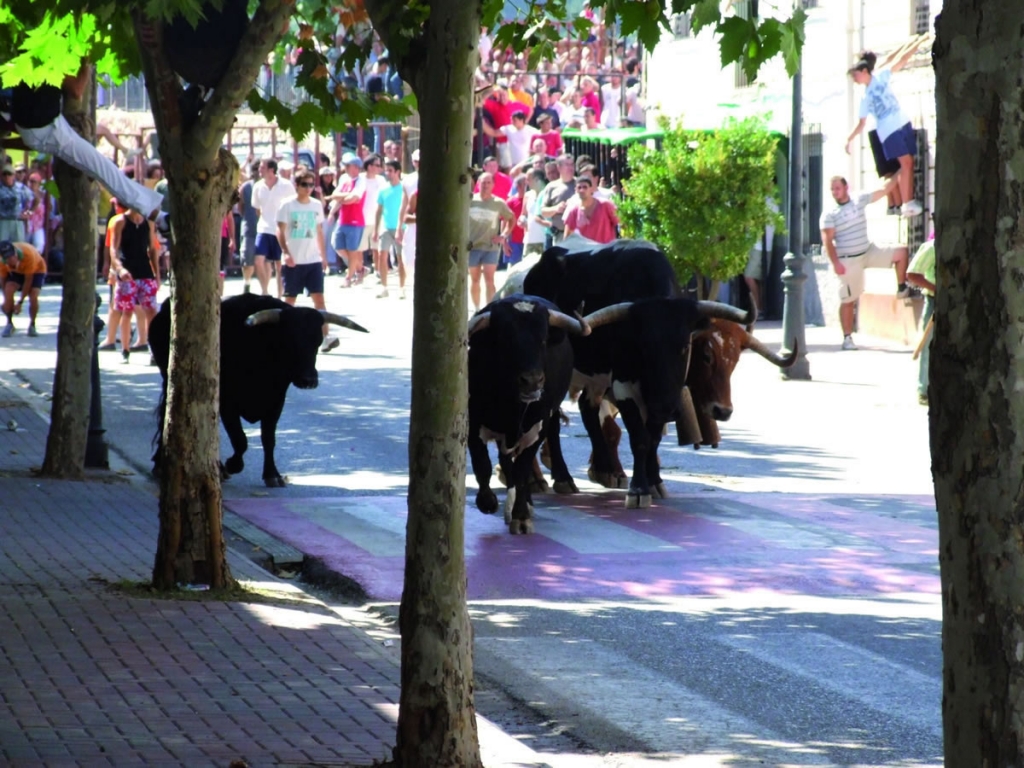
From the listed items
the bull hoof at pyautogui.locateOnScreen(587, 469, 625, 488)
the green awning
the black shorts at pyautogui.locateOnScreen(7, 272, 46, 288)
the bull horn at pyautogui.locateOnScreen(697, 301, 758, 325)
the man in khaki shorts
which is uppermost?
the green awning

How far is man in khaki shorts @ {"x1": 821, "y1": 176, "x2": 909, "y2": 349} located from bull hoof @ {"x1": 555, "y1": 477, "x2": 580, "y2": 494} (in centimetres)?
1093

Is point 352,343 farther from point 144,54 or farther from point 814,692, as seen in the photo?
point 814,692

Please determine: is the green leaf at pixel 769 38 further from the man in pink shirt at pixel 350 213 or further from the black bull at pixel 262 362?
the man in pink shirt at pixel 350 213

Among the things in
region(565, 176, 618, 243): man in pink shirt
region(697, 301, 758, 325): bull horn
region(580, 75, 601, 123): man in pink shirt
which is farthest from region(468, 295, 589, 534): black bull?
region(580, 75, 601, 123): man in pink shirt

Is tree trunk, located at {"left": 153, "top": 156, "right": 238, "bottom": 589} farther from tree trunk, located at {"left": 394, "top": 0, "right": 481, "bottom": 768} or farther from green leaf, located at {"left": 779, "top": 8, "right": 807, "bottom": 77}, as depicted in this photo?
tree trunk, located at {"left": 394, "top": 0, "right": 481, "bottom": 768}

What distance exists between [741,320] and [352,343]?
476 inches

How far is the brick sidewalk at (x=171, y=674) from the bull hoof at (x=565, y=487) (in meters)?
3.60

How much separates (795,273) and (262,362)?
8959 millimetres

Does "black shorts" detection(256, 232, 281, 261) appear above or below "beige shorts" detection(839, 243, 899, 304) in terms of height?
above

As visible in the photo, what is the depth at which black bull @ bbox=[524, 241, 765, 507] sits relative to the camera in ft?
42.3

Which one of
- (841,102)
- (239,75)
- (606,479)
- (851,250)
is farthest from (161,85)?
(841,102)

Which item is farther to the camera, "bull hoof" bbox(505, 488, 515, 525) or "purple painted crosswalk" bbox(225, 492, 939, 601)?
"bull hoof" bbox(505, 488, 515, 525)

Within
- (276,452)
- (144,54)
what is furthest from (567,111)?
(144,54)

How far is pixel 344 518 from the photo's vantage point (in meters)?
12.5
